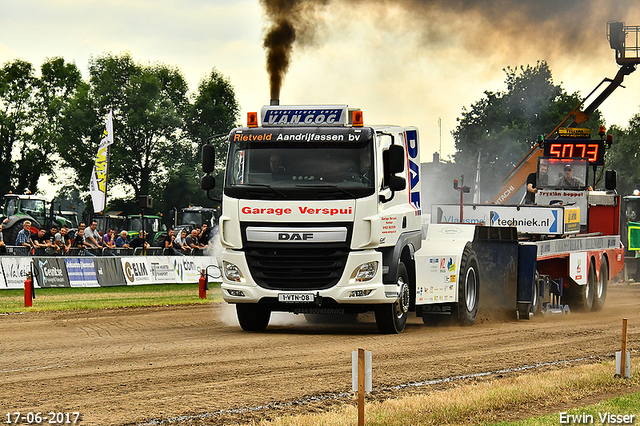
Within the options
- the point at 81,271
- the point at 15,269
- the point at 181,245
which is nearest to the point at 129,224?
the point at 181,245

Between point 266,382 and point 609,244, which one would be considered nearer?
point 266,382

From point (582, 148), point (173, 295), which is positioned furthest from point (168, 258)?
point (582, 148)

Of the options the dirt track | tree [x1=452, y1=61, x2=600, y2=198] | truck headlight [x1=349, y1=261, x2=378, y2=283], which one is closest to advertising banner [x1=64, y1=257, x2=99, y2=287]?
the dirt track

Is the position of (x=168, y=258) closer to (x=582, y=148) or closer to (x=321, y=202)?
(x=582, y=148)

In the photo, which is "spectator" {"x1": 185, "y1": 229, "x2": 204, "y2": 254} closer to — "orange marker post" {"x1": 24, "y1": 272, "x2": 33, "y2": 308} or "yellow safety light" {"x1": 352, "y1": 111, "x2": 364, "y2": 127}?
"orange marker post" {"x1": 24, "y1": 272, "x2": 33, "y2": 308}

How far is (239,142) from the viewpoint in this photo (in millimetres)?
13375

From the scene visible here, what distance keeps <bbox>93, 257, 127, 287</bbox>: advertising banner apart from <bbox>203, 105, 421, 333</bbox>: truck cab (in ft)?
46.2

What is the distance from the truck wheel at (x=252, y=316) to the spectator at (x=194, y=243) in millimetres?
16077

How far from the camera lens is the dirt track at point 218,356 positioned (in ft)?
27.2

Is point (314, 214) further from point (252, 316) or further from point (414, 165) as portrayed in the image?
point (414, 165)

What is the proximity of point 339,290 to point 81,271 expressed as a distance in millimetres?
14982

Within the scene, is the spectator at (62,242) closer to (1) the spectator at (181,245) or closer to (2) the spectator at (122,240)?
(2) the spectator at (122,240)

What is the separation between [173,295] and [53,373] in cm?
1512

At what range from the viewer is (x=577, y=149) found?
22.5 m
